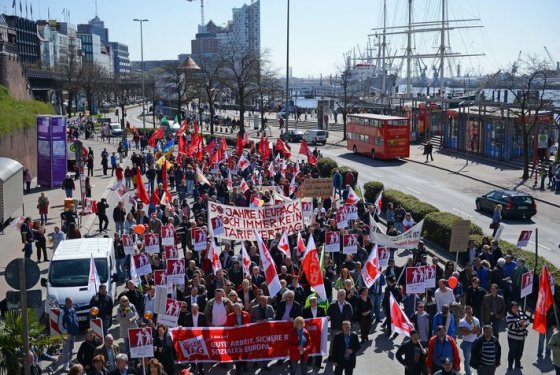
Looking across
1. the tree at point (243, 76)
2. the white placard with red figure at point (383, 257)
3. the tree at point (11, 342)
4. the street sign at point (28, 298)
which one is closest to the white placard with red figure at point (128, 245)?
the white placard with red figure at point (383, 257)

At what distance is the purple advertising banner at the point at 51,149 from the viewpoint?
39188 millimetres

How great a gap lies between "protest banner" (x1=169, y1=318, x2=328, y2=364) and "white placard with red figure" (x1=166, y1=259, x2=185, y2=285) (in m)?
2.71

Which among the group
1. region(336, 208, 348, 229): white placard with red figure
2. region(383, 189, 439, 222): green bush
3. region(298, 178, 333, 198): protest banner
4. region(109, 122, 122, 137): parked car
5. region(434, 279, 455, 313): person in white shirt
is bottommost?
region(109, 122, 122, 137): parked car

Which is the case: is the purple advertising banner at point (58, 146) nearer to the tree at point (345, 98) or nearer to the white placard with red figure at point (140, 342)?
the white placard with red figure at point (140, 342)

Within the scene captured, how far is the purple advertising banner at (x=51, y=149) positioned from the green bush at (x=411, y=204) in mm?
17859

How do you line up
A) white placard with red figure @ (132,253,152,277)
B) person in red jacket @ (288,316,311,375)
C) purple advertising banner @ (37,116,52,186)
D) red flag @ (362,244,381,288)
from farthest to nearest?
purple advertising banner @ (37,116,52,186) → white placard with red figure @ (132,253,152,277) → red flag @ (362,244,381,288) → person in red jacket @ (288,316,311,375)

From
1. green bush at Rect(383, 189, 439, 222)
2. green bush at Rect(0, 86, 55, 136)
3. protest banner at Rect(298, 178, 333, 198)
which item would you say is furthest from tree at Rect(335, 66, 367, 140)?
protest banner at Rect(298, 178, 333, 198)

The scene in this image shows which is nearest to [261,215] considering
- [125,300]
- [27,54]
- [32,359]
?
[125,300]

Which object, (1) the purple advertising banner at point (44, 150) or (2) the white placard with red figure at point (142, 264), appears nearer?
(2) the white placard with red figure at point (142, 264)

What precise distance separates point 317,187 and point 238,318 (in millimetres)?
12695

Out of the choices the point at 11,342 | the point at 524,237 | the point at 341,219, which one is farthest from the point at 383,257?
the point at 11,342

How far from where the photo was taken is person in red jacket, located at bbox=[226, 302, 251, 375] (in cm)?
1355

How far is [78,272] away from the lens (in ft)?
57.8

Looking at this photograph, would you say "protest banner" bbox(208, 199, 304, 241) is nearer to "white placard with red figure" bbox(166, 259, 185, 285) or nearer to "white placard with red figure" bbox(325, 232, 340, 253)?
"white placard with red figure" bbox(325, 232, 340, 253)
